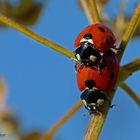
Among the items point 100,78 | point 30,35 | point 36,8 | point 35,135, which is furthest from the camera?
point 36,8

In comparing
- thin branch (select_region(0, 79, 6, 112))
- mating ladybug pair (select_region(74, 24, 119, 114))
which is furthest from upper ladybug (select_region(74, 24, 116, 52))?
thin branch (select_region(0, 79, 6, 112))

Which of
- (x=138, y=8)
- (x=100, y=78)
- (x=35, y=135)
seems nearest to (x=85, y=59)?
(x=100, y=78)

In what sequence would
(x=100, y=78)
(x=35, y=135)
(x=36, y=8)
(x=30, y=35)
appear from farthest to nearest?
1. (x=36, y=8)
2. (x=35, y=135)
3. (x=100, y=78)
4. (x=30, y=35)

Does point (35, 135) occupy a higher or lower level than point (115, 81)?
higher

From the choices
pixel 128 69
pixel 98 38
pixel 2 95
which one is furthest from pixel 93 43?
pixel 2 95

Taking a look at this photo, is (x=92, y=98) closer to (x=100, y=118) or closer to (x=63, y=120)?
(x=63, y=120)

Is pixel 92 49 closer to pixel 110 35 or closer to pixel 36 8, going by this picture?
pixel 110 35

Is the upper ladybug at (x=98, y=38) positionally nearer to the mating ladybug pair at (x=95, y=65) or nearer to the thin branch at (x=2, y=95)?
the mating ladybug pair at (x=95, y=65)

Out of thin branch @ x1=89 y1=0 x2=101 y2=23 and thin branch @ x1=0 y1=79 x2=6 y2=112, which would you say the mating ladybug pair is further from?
thin branch @ x1=0 y1=79 x2=6 y2=112
